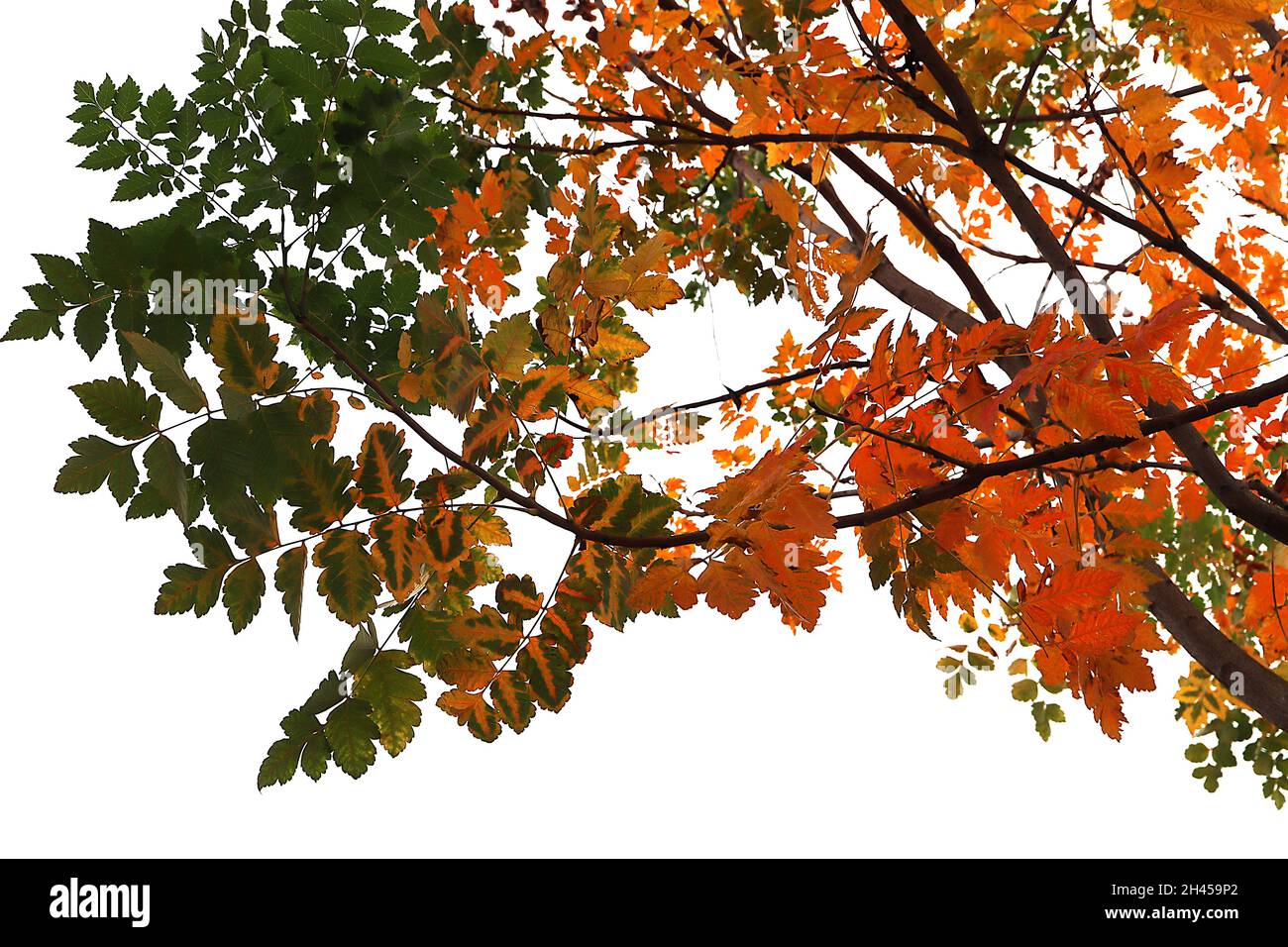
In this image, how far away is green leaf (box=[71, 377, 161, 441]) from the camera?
918 mm

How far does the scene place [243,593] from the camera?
957 mm

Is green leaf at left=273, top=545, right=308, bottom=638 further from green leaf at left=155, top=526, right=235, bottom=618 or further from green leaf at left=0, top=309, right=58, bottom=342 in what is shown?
green leaf at left=0, top=309, right=58, bottom=342

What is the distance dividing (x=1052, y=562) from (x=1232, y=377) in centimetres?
46

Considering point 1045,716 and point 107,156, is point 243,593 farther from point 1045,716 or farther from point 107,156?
point 1045,716

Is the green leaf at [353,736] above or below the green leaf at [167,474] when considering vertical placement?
below

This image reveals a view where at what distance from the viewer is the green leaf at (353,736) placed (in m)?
0.97

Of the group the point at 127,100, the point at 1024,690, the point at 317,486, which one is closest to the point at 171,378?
the point at 317,486

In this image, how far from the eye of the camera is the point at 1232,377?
1319 mm

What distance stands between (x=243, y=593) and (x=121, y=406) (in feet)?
0.67

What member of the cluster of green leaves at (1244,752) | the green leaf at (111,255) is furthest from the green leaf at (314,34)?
the cluster of green leaves at (1244,752)

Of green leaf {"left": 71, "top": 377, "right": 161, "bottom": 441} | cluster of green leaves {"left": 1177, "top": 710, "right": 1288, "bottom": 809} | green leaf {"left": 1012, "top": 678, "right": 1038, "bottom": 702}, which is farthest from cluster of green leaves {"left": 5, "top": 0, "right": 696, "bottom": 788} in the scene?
cluster of green leaves {"left": 1177, "top": 710, "right": 1288, "bottom": 809}

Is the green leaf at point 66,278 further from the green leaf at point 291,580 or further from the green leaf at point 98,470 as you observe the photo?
the green leaf at point 291,580

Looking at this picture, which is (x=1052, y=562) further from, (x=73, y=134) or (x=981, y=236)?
(x=981, y=236)

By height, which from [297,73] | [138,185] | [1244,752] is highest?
[297,73]
